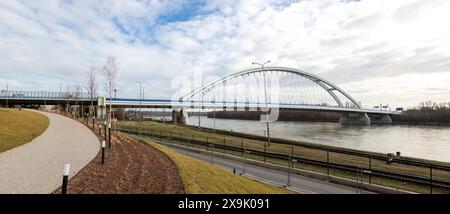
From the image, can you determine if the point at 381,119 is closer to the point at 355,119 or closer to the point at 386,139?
the point at 355,119

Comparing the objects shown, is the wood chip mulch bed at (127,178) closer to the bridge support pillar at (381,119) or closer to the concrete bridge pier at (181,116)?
the concrete bridge pier at (181,116)

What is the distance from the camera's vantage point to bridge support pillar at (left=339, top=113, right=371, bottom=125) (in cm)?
10893

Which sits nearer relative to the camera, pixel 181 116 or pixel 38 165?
pixel 38 165

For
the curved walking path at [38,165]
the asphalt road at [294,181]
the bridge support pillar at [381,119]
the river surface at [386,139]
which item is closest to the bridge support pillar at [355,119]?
the bridge support pillar at [381,119]

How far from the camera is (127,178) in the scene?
9023 mm

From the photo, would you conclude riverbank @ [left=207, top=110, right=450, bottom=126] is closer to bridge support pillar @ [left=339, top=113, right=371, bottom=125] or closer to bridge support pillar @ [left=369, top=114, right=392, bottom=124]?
bridge support pillar @ [left=369, top=114, right=392, bottom=124]

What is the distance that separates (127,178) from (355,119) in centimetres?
11712

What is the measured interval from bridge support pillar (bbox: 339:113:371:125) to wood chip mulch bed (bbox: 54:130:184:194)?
11009cm

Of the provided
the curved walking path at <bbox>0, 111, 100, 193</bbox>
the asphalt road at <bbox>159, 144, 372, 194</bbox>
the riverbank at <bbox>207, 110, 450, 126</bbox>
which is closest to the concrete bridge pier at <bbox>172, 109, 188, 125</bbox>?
the riverbank at <bbox>207, 110, 450, 126</bbox>

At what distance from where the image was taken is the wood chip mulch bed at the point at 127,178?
25.6 ft

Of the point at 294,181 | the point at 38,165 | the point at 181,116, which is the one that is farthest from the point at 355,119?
the point at 38,165

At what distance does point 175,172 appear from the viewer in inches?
405
